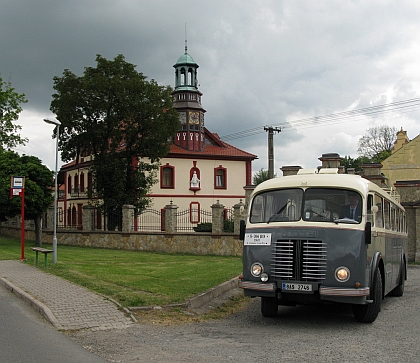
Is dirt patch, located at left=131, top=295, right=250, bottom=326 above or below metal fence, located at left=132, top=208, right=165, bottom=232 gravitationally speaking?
below

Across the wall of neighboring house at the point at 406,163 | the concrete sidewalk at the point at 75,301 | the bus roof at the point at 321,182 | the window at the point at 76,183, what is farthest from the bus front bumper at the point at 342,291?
the window at the point at 76,183

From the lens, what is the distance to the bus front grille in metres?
9.22

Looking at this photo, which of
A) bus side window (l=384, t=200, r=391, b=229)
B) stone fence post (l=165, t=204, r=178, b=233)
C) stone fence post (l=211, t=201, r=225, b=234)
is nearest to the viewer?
bus side window (l=384, t=200, r=391, b=229)

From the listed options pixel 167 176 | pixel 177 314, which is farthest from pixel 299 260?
pixel 167 176

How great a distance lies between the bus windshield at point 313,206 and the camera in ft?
31.7

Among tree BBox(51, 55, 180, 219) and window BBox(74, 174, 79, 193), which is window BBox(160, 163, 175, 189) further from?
tree BBox(51, 55, 180, 219)

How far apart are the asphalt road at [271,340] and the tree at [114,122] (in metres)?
25.9

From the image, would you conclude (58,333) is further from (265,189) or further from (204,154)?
(204,154)

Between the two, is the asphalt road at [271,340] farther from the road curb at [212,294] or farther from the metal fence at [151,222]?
the metal fence at [151,222]

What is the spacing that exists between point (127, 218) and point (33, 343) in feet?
72.8

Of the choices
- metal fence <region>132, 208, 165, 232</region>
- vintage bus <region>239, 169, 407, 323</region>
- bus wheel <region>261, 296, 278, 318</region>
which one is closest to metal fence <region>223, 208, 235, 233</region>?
metal fence <region>132, 208, 165, 232</region>

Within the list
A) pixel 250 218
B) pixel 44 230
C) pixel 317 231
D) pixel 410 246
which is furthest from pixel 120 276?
pixel 44 230

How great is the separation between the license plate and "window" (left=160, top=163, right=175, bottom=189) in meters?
44.3

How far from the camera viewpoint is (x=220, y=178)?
56.4 meters
